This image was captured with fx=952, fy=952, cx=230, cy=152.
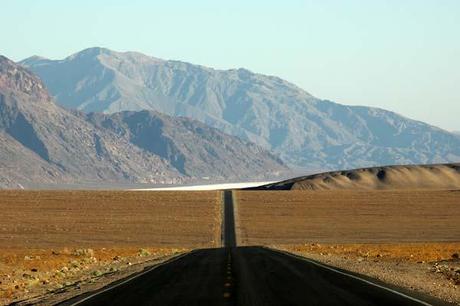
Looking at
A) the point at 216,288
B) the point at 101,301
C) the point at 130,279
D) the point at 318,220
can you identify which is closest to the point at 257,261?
the point at 130,279

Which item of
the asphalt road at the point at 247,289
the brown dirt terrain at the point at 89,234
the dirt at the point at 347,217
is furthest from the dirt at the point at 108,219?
the asphalt road at the point at 247,289

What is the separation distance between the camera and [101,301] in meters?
26.2

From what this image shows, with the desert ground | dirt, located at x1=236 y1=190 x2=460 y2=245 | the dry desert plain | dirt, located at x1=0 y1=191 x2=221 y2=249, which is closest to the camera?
the dry desert plain

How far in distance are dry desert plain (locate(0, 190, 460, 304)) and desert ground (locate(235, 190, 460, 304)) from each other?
0.37 feet

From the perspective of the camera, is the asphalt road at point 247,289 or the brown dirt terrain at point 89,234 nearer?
the asphalt road at point 247,289

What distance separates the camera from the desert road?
997 inches

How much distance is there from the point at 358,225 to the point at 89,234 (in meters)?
31.8

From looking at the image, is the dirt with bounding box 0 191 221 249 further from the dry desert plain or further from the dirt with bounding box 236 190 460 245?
the dirt with bounding box 236 190 460 245

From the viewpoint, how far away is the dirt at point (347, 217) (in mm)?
96750

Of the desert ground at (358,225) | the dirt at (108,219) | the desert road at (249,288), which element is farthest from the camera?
the dirt at (108,219)

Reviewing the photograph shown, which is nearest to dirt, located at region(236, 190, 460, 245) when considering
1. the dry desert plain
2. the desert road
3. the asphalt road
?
the dry desert plain

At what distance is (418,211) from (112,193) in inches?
2035

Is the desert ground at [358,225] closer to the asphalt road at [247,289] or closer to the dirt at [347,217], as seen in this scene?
the dirt at [347,217]

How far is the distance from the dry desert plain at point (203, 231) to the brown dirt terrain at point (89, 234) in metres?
0.11
